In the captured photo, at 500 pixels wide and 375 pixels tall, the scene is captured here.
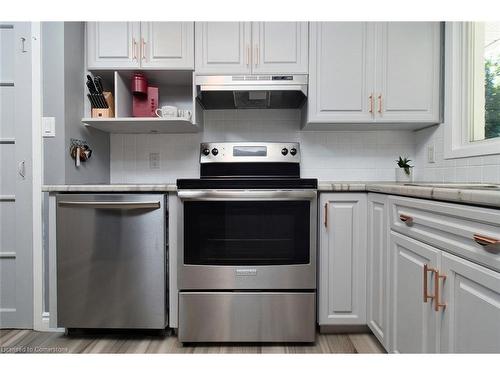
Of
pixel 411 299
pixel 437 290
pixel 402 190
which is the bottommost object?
pixel 411 299

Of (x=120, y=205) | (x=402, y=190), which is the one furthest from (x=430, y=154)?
(x=120, y=205)

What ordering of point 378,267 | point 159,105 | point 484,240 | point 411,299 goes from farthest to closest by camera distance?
point 159,105 → point 378,267 → point 411,299 → point 484,240

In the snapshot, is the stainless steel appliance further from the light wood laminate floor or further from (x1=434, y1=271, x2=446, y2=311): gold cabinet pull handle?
(x1=434, y1=271, x2=446, y2=311): gold cabinet pull handle

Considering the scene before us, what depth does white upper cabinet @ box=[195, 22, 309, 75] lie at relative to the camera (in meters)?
1.83

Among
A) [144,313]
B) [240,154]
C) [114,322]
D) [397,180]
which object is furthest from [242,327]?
[397,180]

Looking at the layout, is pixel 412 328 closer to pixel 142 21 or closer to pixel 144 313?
pixel 144 313

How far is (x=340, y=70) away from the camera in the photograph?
184 centimetres

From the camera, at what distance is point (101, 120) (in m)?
1.83

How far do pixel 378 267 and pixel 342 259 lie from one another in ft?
0.68

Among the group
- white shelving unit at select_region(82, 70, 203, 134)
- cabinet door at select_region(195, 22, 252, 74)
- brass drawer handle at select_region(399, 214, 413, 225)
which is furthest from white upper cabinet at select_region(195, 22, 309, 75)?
brass drawer handle at select_region(399, 214, 413, 225)

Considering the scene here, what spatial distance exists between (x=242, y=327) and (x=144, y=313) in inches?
21.8

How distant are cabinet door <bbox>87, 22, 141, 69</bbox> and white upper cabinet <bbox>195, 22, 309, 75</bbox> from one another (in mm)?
417

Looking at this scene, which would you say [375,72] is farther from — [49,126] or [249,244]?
[49,126]

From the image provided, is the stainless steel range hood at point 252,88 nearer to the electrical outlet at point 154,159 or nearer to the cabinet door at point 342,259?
the electrical outlet at point 154,159
